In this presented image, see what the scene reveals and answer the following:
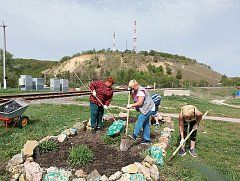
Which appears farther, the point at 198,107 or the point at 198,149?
the point at 198,107

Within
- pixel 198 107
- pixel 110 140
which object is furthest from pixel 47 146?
pixel 198 107

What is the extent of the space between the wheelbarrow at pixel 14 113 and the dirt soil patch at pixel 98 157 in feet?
8.91

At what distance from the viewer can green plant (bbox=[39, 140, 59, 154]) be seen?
7.50 m

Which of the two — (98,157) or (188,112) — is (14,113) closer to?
(98,157)

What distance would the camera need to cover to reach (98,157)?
7211mm

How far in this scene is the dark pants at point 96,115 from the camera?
9469mm

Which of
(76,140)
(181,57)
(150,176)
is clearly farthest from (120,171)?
(181,57)

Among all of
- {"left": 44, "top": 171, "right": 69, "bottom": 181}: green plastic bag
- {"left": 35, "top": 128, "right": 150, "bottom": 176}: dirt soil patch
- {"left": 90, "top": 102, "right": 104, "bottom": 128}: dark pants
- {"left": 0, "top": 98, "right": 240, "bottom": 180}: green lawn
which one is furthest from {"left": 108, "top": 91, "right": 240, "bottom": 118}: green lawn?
{"left": 44, "top": 171, "right": 69, "bottom": 181}: green plastic bag

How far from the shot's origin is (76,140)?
8555 mm

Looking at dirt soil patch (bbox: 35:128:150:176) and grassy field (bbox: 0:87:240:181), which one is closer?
dirt soil patch (bbox: 35:128:150:176)

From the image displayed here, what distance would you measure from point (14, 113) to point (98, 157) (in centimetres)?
433

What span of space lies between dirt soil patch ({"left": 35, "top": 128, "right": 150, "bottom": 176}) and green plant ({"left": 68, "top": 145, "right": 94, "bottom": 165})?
0.33 ft

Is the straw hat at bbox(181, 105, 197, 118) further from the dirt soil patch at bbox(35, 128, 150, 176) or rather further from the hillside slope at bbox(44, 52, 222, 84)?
the hillside slope at bbox(44, 52, 222, 84)

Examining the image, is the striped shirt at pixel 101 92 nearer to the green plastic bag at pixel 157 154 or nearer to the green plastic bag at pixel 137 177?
the green plastic bag at pixel 157 154
